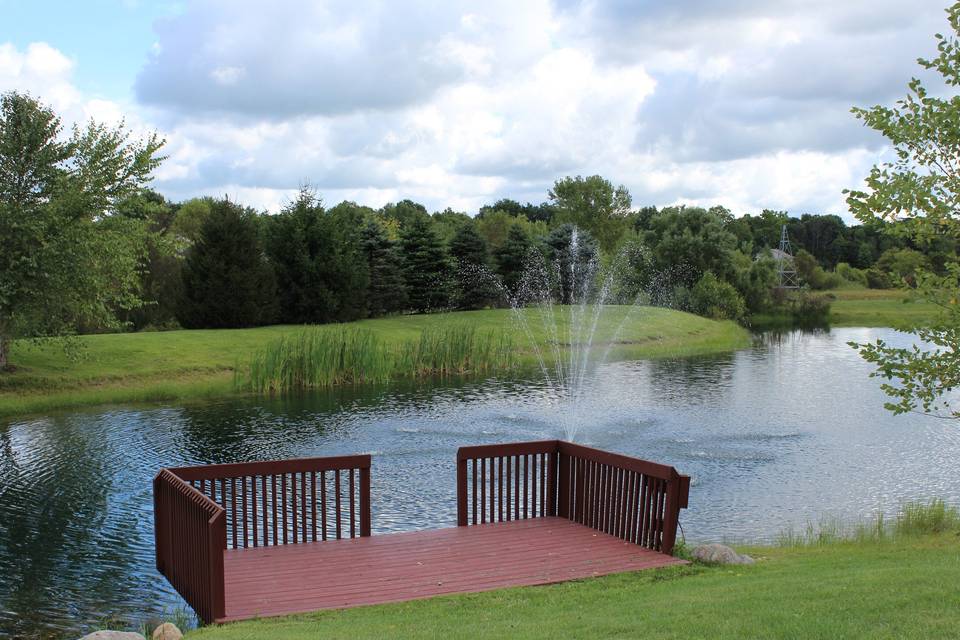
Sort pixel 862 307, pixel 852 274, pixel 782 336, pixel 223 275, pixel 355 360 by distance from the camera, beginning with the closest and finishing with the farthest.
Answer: pixel 355 360
pixel 223 275
pixel 782 336
pixel 862 307
pixel 852 274

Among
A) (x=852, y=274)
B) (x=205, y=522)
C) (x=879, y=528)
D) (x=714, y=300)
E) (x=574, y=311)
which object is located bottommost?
(x=879, y=528)

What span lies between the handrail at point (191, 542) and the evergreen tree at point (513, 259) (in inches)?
1777

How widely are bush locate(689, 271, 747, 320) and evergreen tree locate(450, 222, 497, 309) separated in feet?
51.9

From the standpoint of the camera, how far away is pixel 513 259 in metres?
55.3

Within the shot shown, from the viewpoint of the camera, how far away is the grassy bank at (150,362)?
25234 millimetres

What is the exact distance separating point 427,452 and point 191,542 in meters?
9.09

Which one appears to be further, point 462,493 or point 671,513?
point 462,493

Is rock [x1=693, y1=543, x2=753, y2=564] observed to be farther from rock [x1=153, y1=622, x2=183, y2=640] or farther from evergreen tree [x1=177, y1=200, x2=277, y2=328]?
evergreen tree [x1=177, y1=200, x2=277, y2=328]

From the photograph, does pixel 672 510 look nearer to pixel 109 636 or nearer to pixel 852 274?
pixel 109 636

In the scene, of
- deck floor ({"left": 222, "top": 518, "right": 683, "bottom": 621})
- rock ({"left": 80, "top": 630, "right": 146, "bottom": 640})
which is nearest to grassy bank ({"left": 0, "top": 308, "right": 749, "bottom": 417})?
deck floor ({"left": 222, "top": 518, "right": 683, "bottom": 621})

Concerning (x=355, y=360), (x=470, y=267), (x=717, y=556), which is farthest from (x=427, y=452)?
(x=470, y=267)

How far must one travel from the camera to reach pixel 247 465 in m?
10.8

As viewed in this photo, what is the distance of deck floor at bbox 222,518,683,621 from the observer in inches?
353

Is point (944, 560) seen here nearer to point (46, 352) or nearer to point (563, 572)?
point (563, 572)
